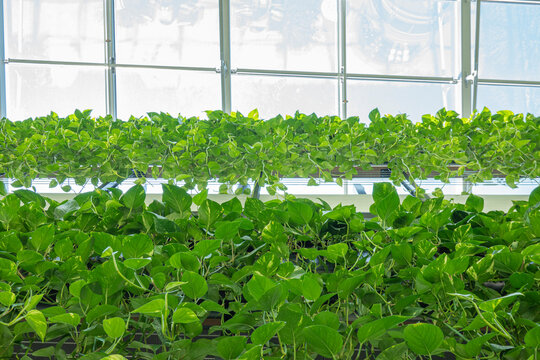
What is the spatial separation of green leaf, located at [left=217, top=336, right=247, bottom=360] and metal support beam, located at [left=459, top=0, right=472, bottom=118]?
4.66 metres

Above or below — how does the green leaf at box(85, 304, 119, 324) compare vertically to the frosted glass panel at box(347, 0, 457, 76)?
below

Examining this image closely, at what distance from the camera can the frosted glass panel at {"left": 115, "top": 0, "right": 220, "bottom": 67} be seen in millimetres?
4105

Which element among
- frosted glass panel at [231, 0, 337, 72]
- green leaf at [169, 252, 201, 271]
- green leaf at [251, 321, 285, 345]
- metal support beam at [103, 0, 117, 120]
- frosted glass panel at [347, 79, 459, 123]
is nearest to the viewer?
green leaf at [251, 321, 285, 345]

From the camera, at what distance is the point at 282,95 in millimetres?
4270

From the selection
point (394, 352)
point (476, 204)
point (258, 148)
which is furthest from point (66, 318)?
point (258, 148)

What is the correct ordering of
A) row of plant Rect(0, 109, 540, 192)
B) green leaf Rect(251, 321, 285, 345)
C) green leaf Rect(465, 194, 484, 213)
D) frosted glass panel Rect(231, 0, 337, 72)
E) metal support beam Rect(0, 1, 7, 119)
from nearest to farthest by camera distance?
green leaf Rect(251, 321, 285, 345), green leaf Rect(465, 194, 484, 213), row of plant Rect(0, 109, 540, 192), metal support beam Rect(0, 1, 7, 119), frosted glass panel Rect(231, 0, 337, 72)

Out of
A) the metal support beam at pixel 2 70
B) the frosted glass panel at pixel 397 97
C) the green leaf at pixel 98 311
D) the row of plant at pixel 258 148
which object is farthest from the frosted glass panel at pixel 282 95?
the green leaf at pixel 98 311

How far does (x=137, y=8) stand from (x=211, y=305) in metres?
4.32

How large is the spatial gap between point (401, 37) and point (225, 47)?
77.6 inches

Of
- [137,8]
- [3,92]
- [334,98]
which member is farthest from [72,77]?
[334,98]

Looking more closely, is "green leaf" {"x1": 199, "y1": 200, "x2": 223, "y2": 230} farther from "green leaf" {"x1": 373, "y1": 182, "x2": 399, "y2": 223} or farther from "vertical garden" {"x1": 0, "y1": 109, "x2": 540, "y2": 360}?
"green leaf" {"x1": 373, "y1": 182, "x2": 399, "y2": 223}

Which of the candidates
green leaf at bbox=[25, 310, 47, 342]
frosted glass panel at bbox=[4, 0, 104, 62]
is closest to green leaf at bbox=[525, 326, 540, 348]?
green leaf at bbox=[25, 310, 47, 342]

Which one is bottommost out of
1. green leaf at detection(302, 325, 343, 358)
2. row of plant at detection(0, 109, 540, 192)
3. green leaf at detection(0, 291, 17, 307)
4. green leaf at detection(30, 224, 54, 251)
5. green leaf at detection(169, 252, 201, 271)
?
green leaf at detection(302, 325, 343, 358)

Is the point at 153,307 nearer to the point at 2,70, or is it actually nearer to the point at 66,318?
the point at 66,318
